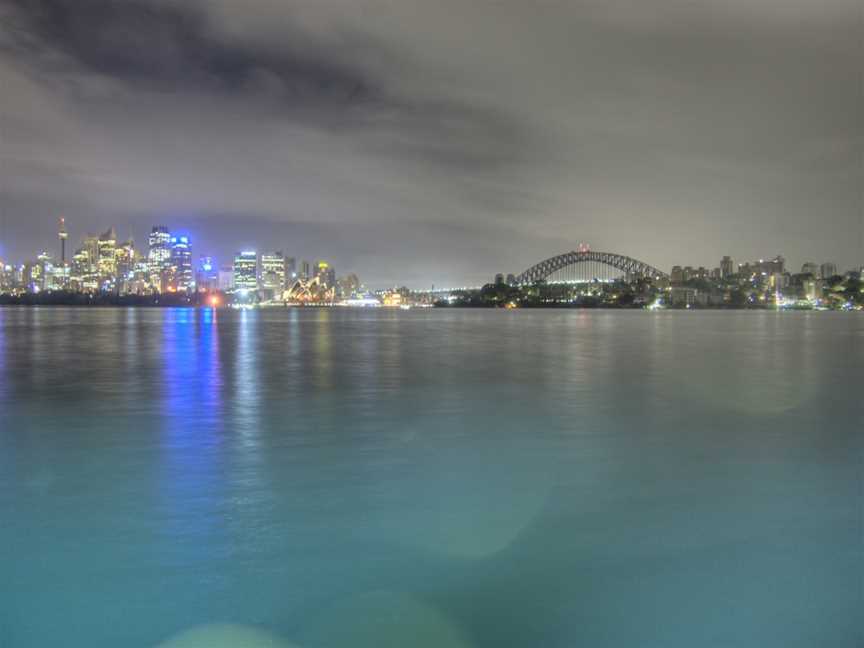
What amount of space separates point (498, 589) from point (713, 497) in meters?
3.05

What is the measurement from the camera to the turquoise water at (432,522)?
13.1ft

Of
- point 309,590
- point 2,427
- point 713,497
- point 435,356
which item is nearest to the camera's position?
point 309,590

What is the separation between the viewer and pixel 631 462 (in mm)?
8117

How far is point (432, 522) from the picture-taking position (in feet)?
18.9

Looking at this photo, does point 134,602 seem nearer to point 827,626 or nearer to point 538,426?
point 827,626

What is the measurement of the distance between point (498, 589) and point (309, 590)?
1.19 meters

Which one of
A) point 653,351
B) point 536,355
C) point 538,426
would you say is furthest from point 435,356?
point 538,426

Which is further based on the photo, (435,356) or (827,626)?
(435,356)

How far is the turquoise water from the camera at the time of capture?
4000 mm

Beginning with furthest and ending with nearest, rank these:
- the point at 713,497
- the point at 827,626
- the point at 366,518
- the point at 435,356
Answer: the point at 435,356, the point at 713,497, the point at 366,518, the point at 827,626

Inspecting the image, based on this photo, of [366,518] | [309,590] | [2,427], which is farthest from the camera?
[2,427]

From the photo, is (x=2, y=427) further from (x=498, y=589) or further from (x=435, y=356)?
(x=435, y=356)

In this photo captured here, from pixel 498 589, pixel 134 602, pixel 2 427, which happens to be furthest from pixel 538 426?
pixel 2 427

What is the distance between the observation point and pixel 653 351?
28.3 m
